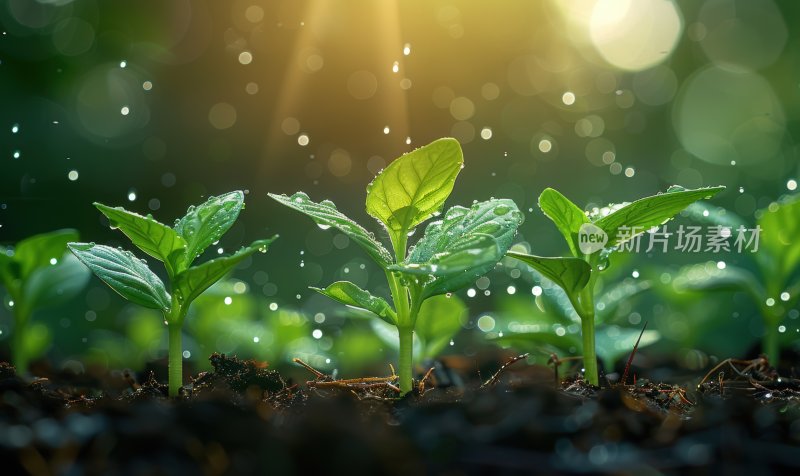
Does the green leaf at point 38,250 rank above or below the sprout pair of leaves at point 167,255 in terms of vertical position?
below

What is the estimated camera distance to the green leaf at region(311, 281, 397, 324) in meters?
1.08

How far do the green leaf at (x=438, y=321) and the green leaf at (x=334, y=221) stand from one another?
49 centimetres

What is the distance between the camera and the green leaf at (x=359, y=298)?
1.08m

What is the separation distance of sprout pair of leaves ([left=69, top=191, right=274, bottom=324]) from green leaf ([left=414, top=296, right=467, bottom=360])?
591 mm

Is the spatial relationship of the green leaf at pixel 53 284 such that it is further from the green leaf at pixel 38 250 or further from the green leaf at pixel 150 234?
the green leaf at pixel 150 234

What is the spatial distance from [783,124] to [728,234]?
2533mm

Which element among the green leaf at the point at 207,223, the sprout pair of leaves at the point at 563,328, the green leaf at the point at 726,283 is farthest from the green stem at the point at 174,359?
the green leaf at the point at 726,283

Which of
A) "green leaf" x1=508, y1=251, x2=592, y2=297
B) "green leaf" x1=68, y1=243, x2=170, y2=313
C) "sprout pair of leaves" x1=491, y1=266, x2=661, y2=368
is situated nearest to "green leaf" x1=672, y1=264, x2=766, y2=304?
"sprout pair of leaves" x1=491, y1=266, x2=661, y2=368

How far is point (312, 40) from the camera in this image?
366cm

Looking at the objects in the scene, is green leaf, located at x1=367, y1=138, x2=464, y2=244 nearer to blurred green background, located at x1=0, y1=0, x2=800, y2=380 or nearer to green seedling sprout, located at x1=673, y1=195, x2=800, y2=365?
green seedling sprout, located at x1=673, y1=195, x2=800, y2=365

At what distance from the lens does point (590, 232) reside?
1.17 meters

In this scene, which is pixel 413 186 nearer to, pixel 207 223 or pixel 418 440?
pixel 207 223

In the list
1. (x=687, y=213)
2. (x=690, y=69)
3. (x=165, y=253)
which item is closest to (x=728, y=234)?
(x=687, y=213)

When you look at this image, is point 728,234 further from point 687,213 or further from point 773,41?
point 773,41
